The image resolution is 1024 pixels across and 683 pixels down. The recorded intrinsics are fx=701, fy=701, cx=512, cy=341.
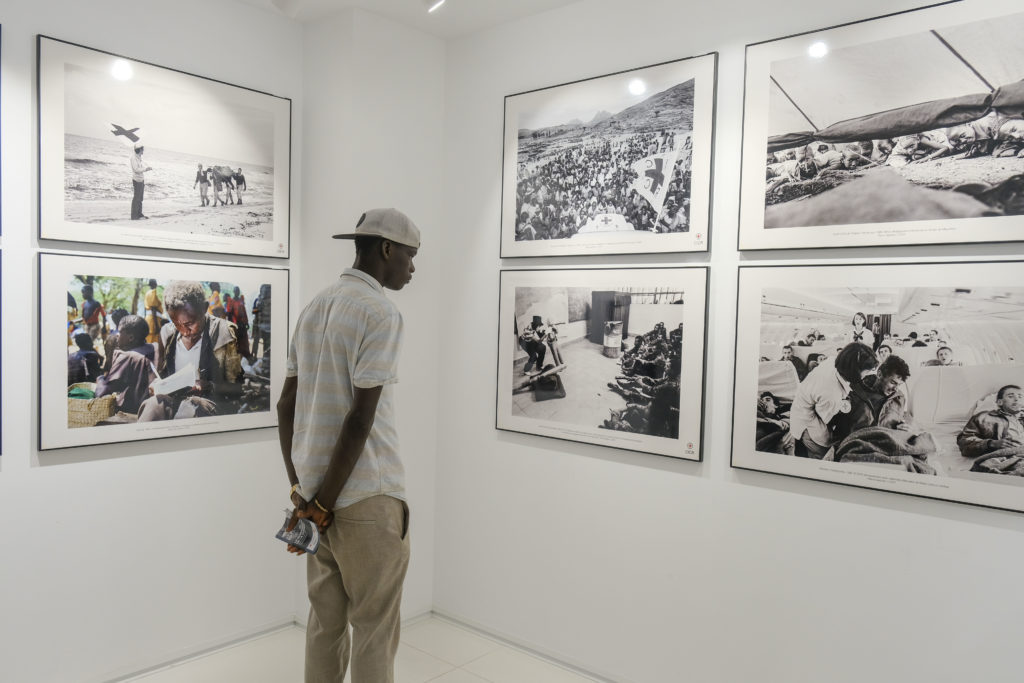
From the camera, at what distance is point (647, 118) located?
2.66 metres

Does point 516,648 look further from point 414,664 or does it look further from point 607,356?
point 607,356

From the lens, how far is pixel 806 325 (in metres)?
2.28

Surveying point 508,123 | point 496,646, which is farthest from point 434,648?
point 508,123

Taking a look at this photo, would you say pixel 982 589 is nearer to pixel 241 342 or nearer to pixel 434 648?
pixel 434 648

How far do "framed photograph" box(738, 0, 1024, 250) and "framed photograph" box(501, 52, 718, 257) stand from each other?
19 centimetres

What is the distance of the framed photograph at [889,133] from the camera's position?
1965mm

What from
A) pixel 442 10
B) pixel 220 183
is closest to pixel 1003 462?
pixel 442 10

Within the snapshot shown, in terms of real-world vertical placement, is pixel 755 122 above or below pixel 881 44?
below

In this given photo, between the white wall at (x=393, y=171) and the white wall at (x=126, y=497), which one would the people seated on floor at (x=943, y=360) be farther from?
the white wall at (x=126, y=497)

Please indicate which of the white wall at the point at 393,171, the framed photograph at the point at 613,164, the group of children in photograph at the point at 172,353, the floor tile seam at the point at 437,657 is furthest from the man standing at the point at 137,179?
the floor tile seam at the point at 437,657

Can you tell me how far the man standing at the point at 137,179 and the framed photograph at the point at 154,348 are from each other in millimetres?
195

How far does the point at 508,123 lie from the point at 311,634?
217 centimetres

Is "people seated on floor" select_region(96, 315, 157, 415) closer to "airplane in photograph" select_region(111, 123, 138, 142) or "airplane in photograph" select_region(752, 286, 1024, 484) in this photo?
"airplane in photograph" select_region(111, 123, 138, 142)

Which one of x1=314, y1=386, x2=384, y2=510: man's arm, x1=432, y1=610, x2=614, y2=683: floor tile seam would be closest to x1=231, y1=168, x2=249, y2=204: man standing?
x1=314, y1=386, x2=384, y2=510: man's arm
